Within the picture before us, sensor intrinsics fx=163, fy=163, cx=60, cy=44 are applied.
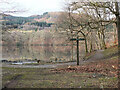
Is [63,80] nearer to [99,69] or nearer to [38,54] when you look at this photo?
[99,69]

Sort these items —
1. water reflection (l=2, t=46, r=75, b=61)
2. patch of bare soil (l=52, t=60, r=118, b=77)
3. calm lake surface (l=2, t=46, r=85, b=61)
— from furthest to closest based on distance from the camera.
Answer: water reflection (l=2, t=46, r=75, b=61) < calm lake surface (l=2, t=46, r=85, b=61) < patch of bare soil (l=52, t=60, r=118, b=77)

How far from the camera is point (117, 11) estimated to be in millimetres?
19109

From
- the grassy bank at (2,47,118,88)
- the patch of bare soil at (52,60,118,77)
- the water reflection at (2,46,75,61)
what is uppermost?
the grassy bank at (2,47,118,88)

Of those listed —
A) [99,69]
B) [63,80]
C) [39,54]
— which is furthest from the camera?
[39,54]

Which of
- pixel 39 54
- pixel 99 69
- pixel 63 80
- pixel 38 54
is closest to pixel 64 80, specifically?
pixel 63 80

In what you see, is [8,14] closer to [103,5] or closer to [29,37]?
[103,5]

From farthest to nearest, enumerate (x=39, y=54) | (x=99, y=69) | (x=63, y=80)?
(x=39, y=54) < (x=99, y=69) < (x=63, y=80)

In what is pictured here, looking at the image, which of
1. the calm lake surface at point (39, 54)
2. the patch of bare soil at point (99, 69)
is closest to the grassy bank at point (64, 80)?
the patch of bare soil at point (99, 69)

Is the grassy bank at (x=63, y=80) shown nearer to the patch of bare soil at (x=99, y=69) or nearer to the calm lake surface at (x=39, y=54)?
the patch of bare soil at (x=99, y=69)

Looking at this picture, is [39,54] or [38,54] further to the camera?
[38,54]

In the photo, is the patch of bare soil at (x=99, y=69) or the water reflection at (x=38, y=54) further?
the water reflection at (x=38, y=54)

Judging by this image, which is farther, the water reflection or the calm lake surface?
the water reflection

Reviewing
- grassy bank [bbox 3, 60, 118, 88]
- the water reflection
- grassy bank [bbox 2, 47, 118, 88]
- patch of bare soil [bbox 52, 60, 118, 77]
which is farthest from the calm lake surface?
grassy bank [bbox 3, 60, 118, 88]

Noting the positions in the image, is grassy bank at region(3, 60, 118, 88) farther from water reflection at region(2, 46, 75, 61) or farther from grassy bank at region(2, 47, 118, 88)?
water reflection at region(2, 46, 75, 61)
